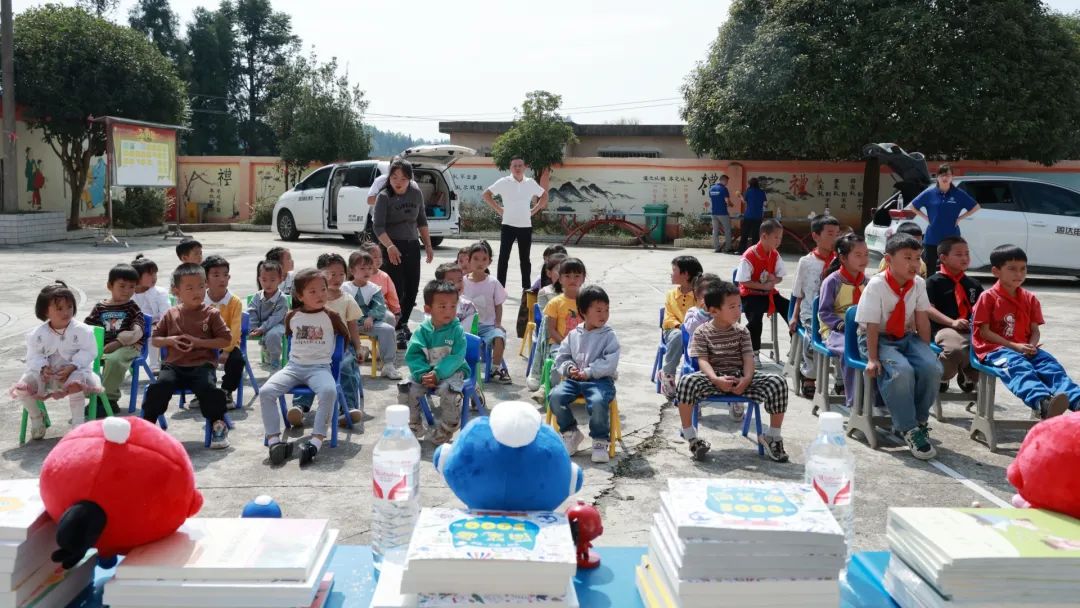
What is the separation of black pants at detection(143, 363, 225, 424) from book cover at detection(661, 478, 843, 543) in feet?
11.9

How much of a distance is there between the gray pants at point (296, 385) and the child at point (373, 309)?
5.43ft

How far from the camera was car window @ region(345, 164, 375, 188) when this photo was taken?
18125mm

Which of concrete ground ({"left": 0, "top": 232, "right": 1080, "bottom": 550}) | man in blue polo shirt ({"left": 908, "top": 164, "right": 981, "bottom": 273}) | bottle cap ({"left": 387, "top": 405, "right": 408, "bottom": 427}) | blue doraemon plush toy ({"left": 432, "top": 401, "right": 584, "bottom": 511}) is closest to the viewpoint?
blue doraemon plush toy ({"left": 432, "top": 401, "right": 584, "bottom": 511})

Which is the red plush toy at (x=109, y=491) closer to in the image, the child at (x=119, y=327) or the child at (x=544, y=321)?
the child at (x=119, y=327)

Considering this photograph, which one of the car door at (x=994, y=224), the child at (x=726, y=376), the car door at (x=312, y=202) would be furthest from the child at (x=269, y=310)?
the car door at (x=312, y=202)

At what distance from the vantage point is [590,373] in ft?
16.0

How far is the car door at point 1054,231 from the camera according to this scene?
13.4 m

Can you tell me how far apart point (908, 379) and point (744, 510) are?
142 inches

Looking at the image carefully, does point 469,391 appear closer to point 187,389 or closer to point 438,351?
point 438,351

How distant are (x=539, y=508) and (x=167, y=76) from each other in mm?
21603

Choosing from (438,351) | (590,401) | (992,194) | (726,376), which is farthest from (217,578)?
(992,194)

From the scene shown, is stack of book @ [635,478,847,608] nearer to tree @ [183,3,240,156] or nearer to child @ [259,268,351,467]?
child @ [259,268,351,467]

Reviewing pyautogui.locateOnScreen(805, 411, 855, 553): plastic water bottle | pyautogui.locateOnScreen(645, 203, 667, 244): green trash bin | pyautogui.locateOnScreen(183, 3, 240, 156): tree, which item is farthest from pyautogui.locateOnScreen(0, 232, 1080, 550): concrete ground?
pyautogui.locateOnScreen(183, 3, 240, 156): tree

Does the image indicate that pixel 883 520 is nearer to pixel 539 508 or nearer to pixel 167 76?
pixel 539 508
